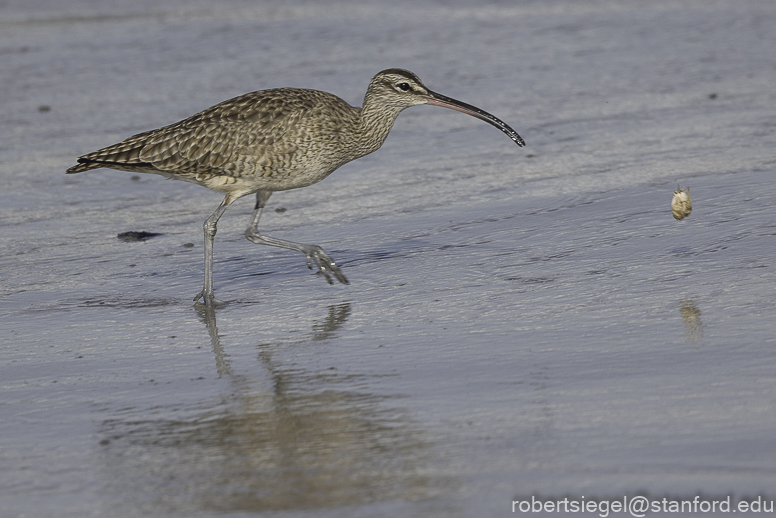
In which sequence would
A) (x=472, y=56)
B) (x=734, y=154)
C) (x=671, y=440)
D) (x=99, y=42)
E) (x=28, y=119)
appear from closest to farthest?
(x=671, y=440) < (x=734, y=154) < (x=28, y=119) < (x=472, y=56) < (x=99, y=42)

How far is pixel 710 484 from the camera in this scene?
4.08 metres

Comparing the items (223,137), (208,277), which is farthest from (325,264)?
(223,137)

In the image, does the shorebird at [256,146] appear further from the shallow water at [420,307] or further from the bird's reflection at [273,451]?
the bird's reflection at [273,451]

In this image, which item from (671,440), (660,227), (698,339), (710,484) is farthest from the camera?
(660,227)

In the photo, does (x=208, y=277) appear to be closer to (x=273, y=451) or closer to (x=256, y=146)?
(x=256, y=146)

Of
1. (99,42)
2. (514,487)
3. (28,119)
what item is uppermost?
(99,42)

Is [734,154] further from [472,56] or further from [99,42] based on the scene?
[99,42]

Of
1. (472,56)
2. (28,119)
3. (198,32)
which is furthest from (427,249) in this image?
(198,32)

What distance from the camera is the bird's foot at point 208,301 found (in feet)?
22.8

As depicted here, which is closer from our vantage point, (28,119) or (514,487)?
(514,487)

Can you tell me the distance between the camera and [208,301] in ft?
22.9

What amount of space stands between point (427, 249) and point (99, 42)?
32.2ft

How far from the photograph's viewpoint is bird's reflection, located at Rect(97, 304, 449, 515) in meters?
4.22

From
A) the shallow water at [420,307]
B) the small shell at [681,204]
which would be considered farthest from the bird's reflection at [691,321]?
the small shell at [681,204]
